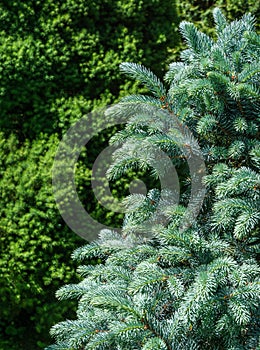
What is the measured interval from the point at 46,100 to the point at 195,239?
2129mm

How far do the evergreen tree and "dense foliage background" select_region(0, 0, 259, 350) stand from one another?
132 centimetres

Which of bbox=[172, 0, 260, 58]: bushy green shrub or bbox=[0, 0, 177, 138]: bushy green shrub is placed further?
bbox=[172, 0, 260, 58]: bushy green shrub

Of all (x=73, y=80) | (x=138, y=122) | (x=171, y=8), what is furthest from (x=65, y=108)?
(x=138, y=122)

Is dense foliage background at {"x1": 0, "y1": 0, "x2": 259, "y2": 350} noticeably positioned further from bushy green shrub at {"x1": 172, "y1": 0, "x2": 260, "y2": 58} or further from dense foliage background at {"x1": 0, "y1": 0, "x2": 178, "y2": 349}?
bushy green shrub at {"x1": 172, "y1": 0, "x2": 260, "y2": 58}

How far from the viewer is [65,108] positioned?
12.5ft

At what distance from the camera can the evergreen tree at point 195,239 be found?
6.35 ft

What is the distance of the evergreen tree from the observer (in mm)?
1935

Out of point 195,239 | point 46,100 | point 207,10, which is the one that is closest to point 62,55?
point 46,100

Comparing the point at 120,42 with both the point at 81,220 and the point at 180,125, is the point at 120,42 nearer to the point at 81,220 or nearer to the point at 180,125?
the point at 81,220

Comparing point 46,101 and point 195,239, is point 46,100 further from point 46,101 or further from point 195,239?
point 195,239

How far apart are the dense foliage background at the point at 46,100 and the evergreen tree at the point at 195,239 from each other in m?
1.32

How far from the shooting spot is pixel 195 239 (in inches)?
82.3

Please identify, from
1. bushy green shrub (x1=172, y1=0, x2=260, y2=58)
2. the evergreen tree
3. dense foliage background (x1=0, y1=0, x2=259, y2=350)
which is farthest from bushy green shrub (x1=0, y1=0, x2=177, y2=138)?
the evergreen tree

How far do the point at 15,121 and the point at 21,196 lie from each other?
0.62 meters
